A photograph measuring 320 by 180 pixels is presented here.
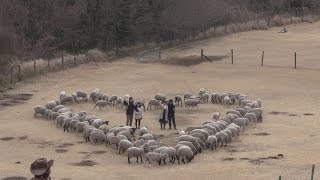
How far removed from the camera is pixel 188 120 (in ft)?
90.7

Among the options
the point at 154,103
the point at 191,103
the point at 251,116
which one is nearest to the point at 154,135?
the point at 251,116

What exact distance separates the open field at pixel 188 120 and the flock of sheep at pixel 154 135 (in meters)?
0.38

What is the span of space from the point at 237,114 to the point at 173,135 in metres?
3.45

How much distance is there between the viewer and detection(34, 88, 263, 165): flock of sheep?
66.4 ft

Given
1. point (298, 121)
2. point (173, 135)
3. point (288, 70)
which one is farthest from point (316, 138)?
point (288, 70)

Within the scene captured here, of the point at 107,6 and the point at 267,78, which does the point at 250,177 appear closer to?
the point at 267,78

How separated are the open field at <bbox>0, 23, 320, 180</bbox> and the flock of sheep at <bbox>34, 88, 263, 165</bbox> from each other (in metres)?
0.38

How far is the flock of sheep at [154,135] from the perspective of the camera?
20250 millimetres

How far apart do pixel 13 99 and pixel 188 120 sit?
35.1ft

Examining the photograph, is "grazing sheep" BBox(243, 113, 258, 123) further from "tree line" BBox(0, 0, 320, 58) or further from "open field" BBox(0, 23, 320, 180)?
"tree line" BBox(0, 0, 320, 58)

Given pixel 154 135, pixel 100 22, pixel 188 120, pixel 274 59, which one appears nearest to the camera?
pixel 154 135

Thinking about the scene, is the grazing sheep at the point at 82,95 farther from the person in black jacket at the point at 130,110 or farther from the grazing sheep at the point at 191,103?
the person in black jacket at the point at 130,110

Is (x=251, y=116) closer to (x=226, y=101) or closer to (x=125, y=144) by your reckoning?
(x=226, y=101)

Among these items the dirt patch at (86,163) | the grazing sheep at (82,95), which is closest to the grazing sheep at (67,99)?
the grazing sheep at (82,95)
